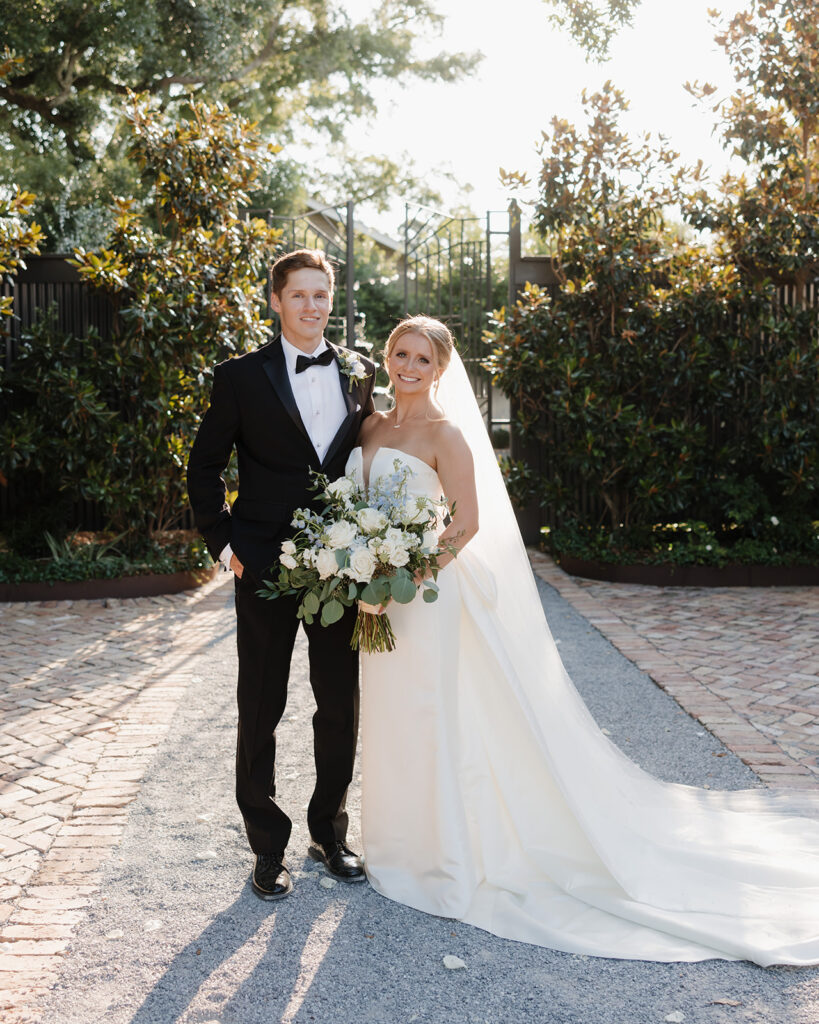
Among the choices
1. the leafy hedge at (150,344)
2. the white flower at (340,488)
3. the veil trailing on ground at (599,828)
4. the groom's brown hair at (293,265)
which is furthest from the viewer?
the leafy hedge at (150,344)

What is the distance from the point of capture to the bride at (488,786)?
3078 mm

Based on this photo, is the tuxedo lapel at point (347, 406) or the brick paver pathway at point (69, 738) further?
the tuxedo lapel at point (347, 406)

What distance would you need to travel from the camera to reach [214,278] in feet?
26.6

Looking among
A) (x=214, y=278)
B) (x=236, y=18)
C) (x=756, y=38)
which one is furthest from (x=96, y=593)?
(x=236, y=18)

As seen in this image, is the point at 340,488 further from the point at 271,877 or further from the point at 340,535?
the point at 271,877

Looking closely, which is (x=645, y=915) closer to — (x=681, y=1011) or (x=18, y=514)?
(x=681, y=1011)

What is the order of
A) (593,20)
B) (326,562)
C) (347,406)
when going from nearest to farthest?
1. (326,562)
2. (347,406)
3. (593,20)

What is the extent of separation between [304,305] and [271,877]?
75.2 inches

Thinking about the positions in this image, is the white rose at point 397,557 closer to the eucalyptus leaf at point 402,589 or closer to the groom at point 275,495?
the eucalyptus leaf at point 402,589

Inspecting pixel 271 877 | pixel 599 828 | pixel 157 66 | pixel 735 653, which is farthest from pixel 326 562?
pixel 157 66

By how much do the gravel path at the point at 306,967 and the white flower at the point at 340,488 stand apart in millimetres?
1343

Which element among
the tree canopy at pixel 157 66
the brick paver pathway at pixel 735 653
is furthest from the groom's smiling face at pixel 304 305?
the tree canopy at pixel 157 66

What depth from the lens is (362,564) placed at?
2932 millimetres

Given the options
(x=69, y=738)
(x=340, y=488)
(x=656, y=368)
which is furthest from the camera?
(x=656, y=368)
